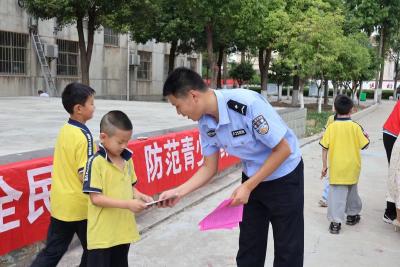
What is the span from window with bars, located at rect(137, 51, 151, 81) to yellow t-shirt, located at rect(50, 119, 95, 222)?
27.7 m

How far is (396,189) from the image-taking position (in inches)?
186

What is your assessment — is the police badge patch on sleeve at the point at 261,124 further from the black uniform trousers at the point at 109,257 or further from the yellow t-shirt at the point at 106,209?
the black uniform trousers at the point at 109,257

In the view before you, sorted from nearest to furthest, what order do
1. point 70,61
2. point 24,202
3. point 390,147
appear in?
point 24,202 → point 390,147 → point 70,61

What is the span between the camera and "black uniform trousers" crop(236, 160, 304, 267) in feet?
9.29

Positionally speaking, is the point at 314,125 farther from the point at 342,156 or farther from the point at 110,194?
the point at 110,194

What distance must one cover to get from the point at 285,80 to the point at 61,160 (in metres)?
32.4

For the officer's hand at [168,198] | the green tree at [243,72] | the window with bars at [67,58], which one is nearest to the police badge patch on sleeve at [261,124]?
the officer's hand at [168,198]

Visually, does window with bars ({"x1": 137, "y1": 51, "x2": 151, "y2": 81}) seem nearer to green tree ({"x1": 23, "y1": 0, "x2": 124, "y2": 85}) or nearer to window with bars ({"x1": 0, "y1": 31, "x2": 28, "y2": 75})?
window with bars ({"x1": 0, "y1": 31, "x2": 28, "y2": 75})

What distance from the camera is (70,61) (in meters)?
24.5

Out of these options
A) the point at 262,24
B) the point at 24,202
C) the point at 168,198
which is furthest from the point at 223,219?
the point at 262,24

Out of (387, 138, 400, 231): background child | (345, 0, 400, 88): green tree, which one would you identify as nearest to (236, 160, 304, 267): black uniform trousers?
(387, 138, 400, 231): background child

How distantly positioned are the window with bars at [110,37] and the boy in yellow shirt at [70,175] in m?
24.0

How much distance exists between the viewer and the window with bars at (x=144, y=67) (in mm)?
30469

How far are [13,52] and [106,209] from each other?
2022 cm
